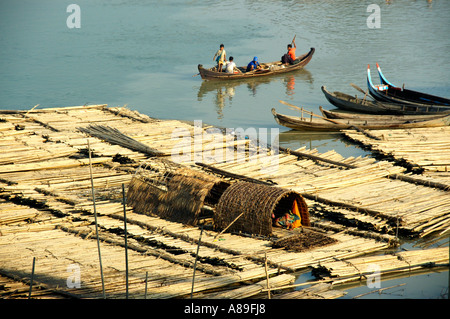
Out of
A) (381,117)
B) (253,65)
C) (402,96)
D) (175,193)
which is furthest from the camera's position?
(253,65)

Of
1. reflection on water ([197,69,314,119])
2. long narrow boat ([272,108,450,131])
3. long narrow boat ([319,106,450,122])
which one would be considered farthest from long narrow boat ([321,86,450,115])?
reflection on water ([197,69,314,119])

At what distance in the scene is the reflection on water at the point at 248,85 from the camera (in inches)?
802

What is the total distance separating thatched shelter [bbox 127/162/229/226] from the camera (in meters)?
9.33

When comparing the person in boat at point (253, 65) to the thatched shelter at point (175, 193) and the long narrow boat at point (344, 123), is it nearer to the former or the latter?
the long narrow boat at point (344, 123)

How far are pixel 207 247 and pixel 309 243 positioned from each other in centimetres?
136

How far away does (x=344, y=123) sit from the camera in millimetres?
14930

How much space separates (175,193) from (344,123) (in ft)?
21.5

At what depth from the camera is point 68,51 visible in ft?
91.8

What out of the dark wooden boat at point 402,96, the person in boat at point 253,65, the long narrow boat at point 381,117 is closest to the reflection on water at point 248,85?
the person in boat at point 253,65

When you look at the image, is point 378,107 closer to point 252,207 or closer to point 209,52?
point 252,207

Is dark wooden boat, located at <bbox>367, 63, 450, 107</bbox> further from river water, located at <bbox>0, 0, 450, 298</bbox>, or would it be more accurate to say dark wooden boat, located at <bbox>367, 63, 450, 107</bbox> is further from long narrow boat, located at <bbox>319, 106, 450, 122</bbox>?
river water, located at <bbox>0, 0, 450, 298</bbox>

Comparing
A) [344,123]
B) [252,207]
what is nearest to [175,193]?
[252,207]

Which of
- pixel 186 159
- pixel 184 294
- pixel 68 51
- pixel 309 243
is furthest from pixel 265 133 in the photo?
pixel 68 51

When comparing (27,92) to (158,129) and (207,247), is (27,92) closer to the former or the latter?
(158,129)
